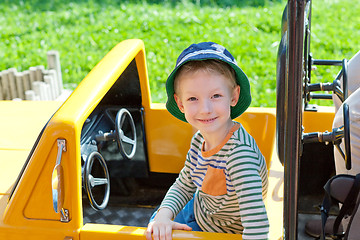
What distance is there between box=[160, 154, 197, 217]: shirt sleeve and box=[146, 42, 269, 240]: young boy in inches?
0.7

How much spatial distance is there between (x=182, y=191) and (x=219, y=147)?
0.98ft

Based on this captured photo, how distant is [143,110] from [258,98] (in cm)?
207

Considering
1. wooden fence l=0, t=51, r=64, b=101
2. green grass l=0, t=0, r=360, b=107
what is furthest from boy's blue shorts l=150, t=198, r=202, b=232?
green grass l=0, t=0, r=360, b=107

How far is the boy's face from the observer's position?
5.43 feet

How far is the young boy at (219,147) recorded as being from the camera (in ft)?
5.37

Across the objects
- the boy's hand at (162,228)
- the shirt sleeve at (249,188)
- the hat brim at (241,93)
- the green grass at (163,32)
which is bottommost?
the green grass at (163,32)

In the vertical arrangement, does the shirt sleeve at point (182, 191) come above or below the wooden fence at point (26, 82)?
above

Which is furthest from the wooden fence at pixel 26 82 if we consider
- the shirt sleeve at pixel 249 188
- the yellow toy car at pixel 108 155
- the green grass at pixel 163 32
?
the shirt sleeve at pixel 249 188

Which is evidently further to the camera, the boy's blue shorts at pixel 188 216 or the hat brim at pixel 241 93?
the boy's blue shorts at pixel 188 216

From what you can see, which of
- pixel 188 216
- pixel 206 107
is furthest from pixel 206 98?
pixel 188 216

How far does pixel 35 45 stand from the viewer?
588cm

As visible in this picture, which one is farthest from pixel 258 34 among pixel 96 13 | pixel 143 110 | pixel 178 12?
pixel 143 110

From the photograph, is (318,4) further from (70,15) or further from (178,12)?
(70,15)

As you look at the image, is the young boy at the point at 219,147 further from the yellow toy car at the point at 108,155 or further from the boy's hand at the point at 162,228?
the yellow toy car at the point at 108,155
